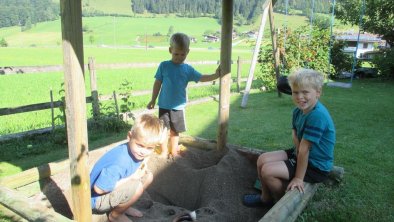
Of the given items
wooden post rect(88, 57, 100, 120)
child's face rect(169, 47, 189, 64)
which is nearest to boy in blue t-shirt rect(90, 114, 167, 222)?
child's face rect(169, 47, 189, 64)

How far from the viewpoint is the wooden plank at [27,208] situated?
2592 millimetres

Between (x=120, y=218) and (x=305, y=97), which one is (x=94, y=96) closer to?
(x=120, y=218)

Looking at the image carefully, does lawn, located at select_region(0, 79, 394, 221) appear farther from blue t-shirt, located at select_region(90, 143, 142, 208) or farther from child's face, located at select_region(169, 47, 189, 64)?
child's face, located at select_region(169, 47, 189, 64)

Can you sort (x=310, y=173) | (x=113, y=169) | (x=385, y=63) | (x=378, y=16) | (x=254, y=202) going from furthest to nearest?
(x=378, y=16)
(x=385, y=63)
(x=254, y=202)
(x=310, y=173)
(x=113, y=169)

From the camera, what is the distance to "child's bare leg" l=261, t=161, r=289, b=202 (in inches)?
123

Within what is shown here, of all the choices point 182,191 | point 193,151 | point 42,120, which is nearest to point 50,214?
point 182,191

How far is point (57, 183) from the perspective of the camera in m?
3.57

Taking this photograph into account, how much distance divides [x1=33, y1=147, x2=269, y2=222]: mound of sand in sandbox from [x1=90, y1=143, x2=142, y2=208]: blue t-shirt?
1.72ft

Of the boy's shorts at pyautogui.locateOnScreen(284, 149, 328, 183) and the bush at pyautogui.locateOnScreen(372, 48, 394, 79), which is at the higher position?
the boy's shorts at pyautogui.locateOnScreen(284, 149, 328, 183)

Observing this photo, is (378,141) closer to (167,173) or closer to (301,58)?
(167,173)

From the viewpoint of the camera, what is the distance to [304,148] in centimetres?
299

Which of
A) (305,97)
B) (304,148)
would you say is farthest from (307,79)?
(304,148)

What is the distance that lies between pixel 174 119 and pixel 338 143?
2.58 metres

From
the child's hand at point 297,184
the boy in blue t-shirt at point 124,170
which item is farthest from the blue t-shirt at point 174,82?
the child's hand at point 297,184
